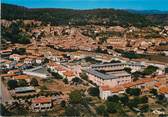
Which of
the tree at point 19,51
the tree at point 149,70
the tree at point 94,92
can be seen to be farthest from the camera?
the tree at point 19,51

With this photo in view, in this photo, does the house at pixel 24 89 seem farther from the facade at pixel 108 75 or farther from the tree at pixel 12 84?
the facade at pixel 108 75

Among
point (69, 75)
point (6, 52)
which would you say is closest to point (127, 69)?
point (69, 75)

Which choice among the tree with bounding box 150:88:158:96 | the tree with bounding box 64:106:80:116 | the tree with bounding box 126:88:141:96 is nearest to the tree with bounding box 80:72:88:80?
the tree with bounding box 126:88:141:96

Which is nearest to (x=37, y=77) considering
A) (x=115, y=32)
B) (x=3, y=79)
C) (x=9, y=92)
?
(x=3, y=79)

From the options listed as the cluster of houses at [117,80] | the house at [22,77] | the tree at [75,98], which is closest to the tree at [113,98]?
the cluster of houses at [117,80]

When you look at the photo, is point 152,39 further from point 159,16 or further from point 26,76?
point 159,16

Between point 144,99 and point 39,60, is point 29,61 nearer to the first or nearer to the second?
point 39,60
